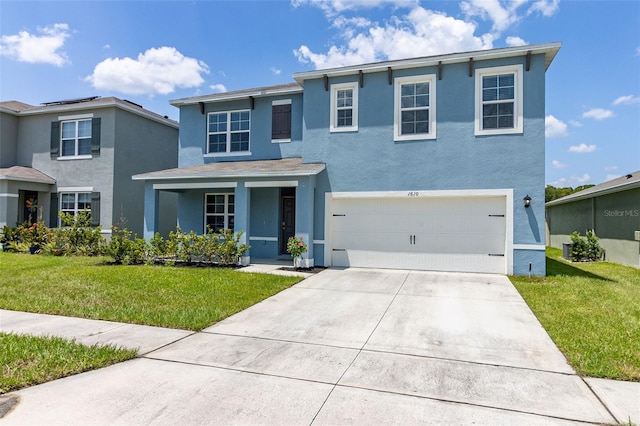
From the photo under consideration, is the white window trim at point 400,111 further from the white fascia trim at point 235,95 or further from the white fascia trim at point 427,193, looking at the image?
the white fascia trim at point 235,95

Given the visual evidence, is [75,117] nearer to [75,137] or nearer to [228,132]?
[75,137]

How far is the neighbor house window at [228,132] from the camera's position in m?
14.1

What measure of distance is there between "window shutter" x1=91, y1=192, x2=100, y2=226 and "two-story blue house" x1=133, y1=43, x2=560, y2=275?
4.46 m

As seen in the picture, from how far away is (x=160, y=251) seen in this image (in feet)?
39.0

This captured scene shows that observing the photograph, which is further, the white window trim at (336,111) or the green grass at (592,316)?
the white window trim at (336,111)

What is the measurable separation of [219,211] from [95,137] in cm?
700

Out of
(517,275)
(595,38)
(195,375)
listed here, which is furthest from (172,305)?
(595,38)

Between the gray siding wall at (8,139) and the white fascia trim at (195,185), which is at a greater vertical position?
the gray siding wall at (8,139)

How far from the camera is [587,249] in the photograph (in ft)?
49.0

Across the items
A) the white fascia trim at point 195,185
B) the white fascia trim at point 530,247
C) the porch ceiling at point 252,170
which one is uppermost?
the porch ceiling at point 252,170

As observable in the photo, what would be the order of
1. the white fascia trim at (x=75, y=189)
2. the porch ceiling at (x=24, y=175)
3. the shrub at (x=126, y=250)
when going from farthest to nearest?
the white fascia trim at (x=75, y=189) < the porch ceiling at (x=24, y=175) < the shrub at (x=126, y=250)

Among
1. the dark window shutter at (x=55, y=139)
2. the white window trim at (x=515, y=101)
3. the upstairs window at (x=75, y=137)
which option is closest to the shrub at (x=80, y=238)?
the upstairs window at (x=75, y=137)

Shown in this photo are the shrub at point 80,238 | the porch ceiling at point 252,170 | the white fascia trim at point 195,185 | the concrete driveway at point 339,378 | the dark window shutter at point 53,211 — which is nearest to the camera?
the concrete driveway at point 339,378

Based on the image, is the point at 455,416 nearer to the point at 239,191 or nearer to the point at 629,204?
the point at 239,191
